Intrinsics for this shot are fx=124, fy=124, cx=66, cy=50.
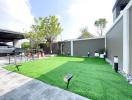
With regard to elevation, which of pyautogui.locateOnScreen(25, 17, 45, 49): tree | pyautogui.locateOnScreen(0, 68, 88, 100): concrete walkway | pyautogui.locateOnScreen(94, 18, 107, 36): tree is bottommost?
pyautogui.locateOnScreen(0, 68, 88, 100): concrete walkway

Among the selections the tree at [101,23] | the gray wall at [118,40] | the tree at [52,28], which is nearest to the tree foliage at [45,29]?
the tree at [52,28]

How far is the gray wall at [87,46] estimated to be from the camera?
43.0 feet

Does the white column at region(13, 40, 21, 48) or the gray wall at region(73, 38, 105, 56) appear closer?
the gray wall at region(73, 38, 105, 56)

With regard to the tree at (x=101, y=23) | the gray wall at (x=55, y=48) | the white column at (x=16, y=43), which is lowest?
the gray wall at (x=55, y=48)

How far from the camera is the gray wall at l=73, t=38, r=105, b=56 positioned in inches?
516

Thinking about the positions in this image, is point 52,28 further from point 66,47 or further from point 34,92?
point 34,92

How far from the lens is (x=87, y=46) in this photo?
14062mm

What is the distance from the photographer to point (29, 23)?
55.8 ft

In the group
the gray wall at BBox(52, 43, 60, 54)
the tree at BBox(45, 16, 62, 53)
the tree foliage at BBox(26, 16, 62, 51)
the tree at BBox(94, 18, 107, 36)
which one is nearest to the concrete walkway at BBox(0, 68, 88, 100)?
the tree foliage at BBox(26, 16, 62, 51)

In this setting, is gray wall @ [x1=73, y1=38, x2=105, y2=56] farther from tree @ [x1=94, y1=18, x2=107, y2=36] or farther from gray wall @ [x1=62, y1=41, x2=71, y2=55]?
tree @ [x1=94, y1=18, x2=107, y2=36]

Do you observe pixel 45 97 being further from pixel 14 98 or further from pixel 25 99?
pixel 14 98

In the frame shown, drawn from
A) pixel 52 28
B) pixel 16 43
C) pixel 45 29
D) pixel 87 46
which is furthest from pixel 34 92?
pixel 16 43

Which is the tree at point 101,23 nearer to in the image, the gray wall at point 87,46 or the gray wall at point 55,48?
the gray wall at point 55,48

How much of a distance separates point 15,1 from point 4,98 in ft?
24.4
